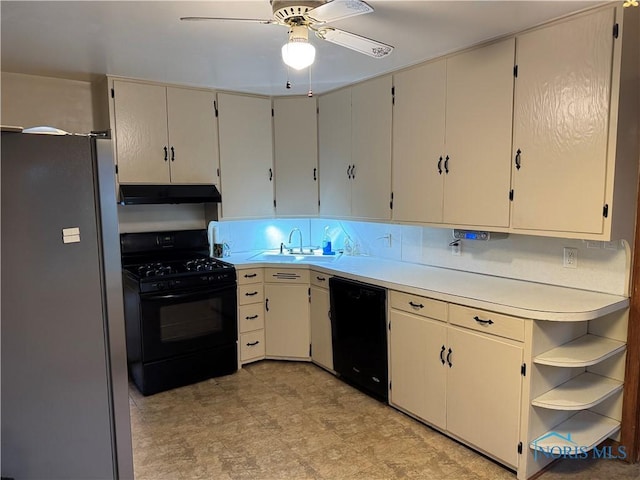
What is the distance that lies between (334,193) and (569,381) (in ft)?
7.40

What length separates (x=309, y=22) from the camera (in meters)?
1.90

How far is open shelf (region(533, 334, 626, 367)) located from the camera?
2.18 metres

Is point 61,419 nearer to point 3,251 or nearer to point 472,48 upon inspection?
point 3,251

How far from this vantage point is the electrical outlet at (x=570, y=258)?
2576 millimetres

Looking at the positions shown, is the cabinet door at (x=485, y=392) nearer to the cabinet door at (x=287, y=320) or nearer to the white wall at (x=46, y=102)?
the cabinet door at (x=287, y=320)

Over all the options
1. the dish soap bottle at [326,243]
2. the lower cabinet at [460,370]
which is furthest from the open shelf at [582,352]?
→ the dish soap bottle at [326,243]

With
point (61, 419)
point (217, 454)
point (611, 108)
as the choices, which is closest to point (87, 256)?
point (61, 419)

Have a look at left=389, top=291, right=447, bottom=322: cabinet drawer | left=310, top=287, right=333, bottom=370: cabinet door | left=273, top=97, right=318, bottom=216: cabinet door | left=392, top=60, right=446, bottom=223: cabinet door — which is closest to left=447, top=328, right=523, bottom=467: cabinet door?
left=389, top=291, right=447, bottom=322: cabinet drawer

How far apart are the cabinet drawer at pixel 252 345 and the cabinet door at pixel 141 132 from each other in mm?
1493

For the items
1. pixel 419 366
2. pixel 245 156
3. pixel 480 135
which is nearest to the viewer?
pixel 480 135

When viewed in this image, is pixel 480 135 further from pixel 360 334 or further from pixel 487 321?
pixel 360 334

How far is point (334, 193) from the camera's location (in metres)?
3.87

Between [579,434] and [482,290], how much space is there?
0.91 metres

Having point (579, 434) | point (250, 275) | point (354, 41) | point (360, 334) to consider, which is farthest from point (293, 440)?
point (354, 41)
